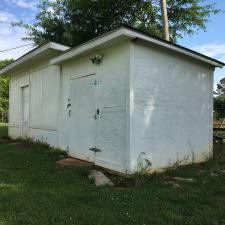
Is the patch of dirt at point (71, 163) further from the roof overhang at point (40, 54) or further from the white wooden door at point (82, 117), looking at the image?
the roof overhang at point (40, 54)

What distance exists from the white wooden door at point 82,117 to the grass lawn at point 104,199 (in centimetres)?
110

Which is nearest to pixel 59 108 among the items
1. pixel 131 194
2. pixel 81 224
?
pixel 131 194

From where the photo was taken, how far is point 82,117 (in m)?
7.82

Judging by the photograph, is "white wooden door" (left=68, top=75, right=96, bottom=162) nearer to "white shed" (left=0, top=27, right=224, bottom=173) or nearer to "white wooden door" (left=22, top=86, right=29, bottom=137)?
"white shed" (left=0, top=27, right=224, bottom=173)

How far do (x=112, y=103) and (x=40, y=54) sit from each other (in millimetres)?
4374

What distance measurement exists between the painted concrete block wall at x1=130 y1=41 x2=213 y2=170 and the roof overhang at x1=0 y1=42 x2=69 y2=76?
351cm

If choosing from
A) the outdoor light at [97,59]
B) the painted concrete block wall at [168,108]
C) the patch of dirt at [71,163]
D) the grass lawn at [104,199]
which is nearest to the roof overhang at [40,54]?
the outdoor light at [97,59]

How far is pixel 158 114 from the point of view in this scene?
262 inches

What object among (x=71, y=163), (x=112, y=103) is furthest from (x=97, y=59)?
(x=71, y=163)

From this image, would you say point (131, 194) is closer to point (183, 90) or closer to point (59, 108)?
point (183, 90)

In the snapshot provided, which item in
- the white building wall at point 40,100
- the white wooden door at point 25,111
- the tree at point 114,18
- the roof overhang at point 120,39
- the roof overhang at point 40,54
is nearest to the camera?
the roof overhang at point 120,39

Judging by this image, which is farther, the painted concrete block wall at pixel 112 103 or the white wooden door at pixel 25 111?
the white wooden door at pixel 25 111

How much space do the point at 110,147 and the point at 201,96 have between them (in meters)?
2.96

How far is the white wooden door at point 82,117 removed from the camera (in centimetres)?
739
